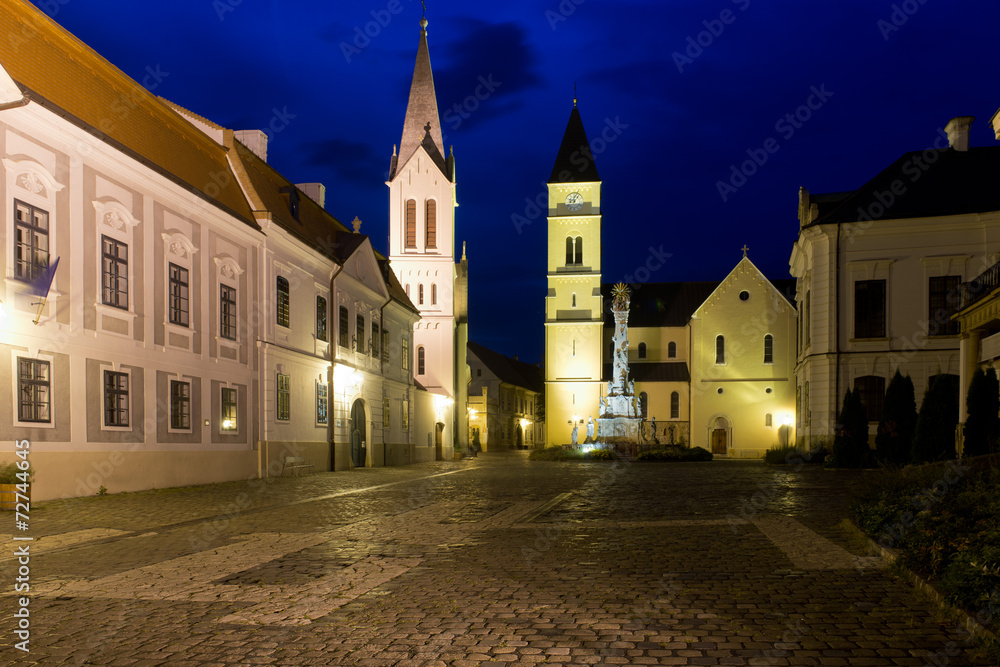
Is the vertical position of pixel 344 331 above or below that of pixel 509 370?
above

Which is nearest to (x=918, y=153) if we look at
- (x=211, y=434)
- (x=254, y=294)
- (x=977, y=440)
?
(x=977, y=440)

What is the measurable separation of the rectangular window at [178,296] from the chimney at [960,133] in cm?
3288

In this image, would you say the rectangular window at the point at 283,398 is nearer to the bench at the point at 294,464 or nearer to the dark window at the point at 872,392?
the bench at the point at 294,464

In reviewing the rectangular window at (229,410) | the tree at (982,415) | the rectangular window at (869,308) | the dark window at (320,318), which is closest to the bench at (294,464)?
the rectangular window at (229,410)

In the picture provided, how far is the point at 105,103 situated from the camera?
17.9 metres

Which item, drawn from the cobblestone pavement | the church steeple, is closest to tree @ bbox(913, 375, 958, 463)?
A: the cobblestone pavement

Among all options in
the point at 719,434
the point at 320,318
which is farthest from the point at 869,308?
the point at 719,434

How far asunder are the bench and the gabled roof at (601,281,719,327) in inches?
1720

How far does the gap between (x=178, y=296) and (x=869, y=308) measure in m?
28.4

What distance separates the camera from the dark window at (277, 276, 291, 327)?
24.8 metres

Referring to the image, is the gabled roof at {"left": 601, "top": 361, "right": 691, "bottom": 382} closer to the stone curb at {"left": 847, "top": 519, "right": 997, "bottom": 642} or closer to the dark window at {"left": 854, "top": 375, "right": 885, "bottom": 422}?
the dark window at {"left": 854, "top": 375, "right": 885, "bottom": 422}

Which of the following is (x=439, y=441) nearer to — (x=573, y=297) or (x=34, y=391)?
(x=573, y=297)

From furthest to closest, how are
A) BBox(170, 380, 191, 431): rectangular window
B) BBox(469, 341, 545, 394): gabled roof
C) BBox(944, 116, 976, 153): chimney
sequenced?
BBox(469, 341, 545, 394): gabled roof < BBox(944, 116, 976, 153): chimney < BBox(170, 380, 191, 431): rectangular window

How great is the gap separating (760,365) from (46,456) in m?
51.8
